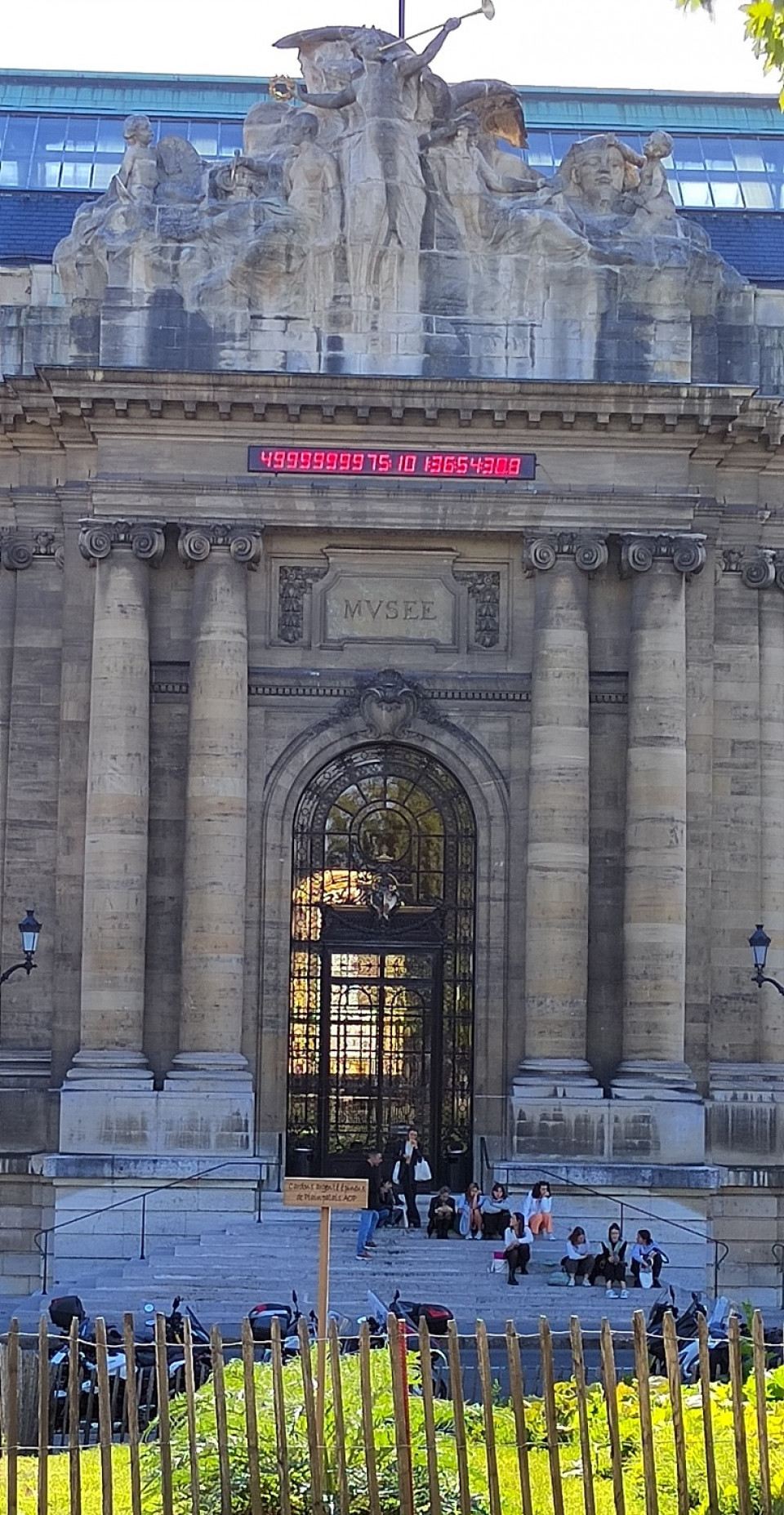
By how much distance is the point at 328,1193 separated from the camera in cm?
2011

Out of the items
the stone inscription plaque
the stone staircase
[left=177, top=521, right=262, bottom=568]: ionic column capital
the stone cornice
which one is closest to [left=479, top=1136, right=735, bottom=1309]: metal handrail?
the stone staircase

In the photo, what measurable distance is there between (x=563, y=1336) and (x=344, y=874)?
38.4 feet

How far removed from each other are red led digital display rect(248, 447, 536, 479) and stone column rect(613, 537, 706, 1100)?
2.28 m

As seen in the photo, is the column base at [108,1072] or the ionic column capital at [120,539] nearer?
the column base at [108,1072]

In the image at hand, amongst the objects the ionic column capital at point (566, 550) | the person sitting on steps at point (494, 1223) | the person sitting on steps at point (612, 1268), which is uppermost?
the ionic column capital at point (566, 550)

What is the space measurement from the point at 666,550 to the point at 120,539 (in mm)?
8734

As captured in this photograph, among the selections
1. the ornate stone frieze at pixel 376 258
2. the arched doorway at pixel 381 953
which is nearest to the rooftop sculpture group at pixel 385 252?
the ornate stone frieze at pixel 376 258

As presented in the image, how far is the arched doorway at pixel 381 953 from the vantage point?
39906mm

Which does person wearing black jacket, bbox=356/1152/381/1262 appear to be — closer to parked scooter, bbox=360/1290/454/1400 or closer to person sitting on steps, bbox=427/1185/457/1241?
person sitting on steps, bbox=427/1185/457/1241

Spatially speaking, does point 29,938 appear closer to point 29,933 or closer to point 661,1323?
point 29,933

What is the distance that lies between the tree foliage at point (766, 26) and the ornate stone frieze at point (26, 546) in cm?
2723

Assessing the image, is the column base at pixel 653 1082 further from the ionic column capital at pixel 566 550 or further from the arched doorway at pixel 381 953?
the ionic column capital at pixel 566 550

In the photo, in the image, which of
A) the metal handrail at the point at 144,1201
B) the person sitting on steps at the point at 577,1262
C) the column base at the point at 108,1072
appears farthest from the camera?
the column base at the point at 108,1072

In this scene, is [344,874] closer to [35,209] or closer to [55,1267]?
[55,1267]
